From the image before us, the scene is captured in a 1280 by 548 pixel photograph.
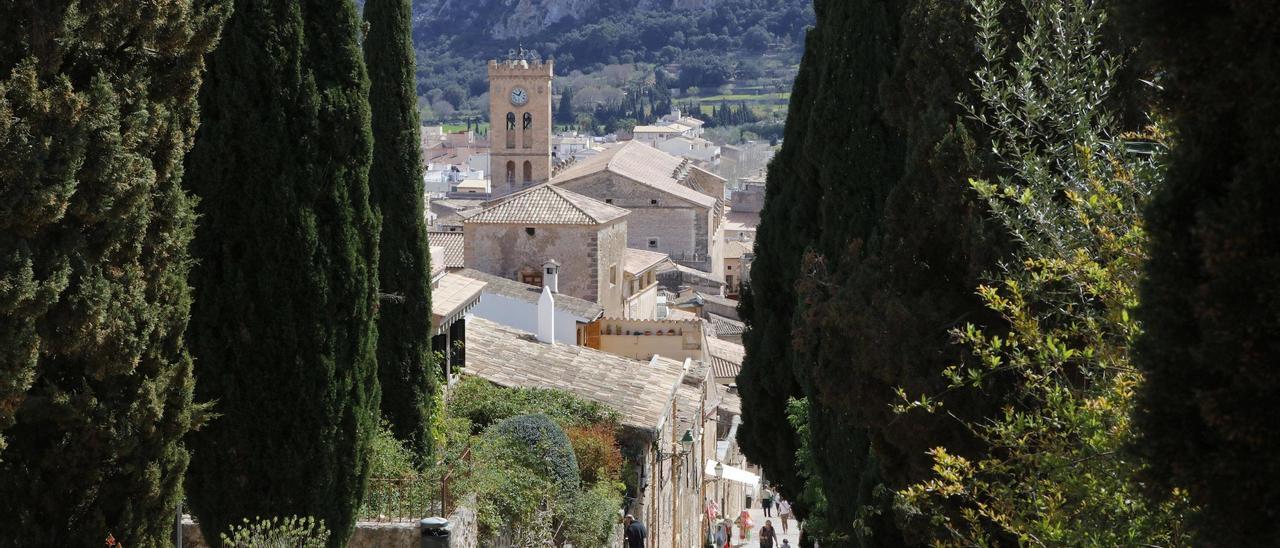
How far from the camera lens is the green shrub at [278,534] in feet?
28.4

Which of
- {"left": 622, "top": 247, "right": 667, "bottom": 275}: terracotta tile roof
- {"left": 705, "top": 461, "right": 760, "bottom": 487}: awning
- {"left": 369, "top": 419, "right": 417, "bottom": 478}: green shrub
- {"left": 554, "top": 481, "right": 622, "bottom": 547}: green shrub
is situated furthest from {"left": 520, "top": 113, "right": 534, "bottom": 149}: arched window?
{"left": 369, "top": 419, "right": 417, "bottom": 478}: green shrub

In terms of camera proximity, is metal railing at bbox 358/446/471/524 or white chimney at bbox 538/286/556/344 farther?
white chimney at bbox 538/286/556/344

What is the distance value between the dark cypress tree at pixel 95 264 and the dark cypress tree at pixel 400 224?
570cm

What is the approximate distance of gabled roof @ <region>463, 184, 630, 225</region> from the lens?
40.2m

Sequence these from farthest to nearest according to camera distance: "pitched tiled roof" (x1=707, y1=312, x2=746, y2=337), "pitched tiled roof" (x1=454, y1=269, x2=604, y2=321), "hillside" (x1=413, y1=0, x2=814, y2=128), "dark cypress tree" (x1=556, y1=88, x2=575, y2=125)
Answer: "hillside" (x1=413, y1=0, x2=814, y2=128) → "dark cypress tree" (x1=556, y1=88, x2=575, y2=125) → "pitched tiled roof" (x1=707, y1=312, x2=746, y2=337) → "pitched tiled roof" (x1=454, y1=269, x2=604, y2=321)

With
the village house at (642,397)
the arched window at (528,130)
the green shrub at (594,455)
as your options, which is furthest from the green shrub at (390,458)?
the arched window at (528,130)

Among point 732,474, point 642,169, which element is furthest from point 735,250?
point 732,474

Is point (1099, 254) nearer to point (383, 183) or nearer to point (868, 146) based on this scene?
point (868, 146)

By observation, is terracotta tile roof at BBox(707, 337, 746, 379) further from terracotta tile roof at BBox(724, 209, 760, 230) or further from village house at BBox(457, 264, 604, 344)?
terracotta tile roof at BBox(724, 209, 760, 230)

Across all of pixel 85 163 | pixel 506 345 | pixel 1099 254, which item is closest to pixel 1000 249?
pixel 1099 254

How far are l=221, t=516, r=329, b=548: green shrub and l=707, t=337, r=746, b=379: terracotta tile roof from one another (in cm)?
3019

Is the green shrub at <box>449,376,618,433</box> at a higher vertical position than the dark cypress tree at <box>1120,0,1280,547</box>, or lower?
lower

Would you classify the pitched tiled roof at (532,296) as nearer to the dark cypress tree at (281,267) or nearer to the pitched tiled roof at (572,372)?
the pitched tiled roof at (572,372)

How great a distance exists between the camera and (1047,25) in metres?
7.63
